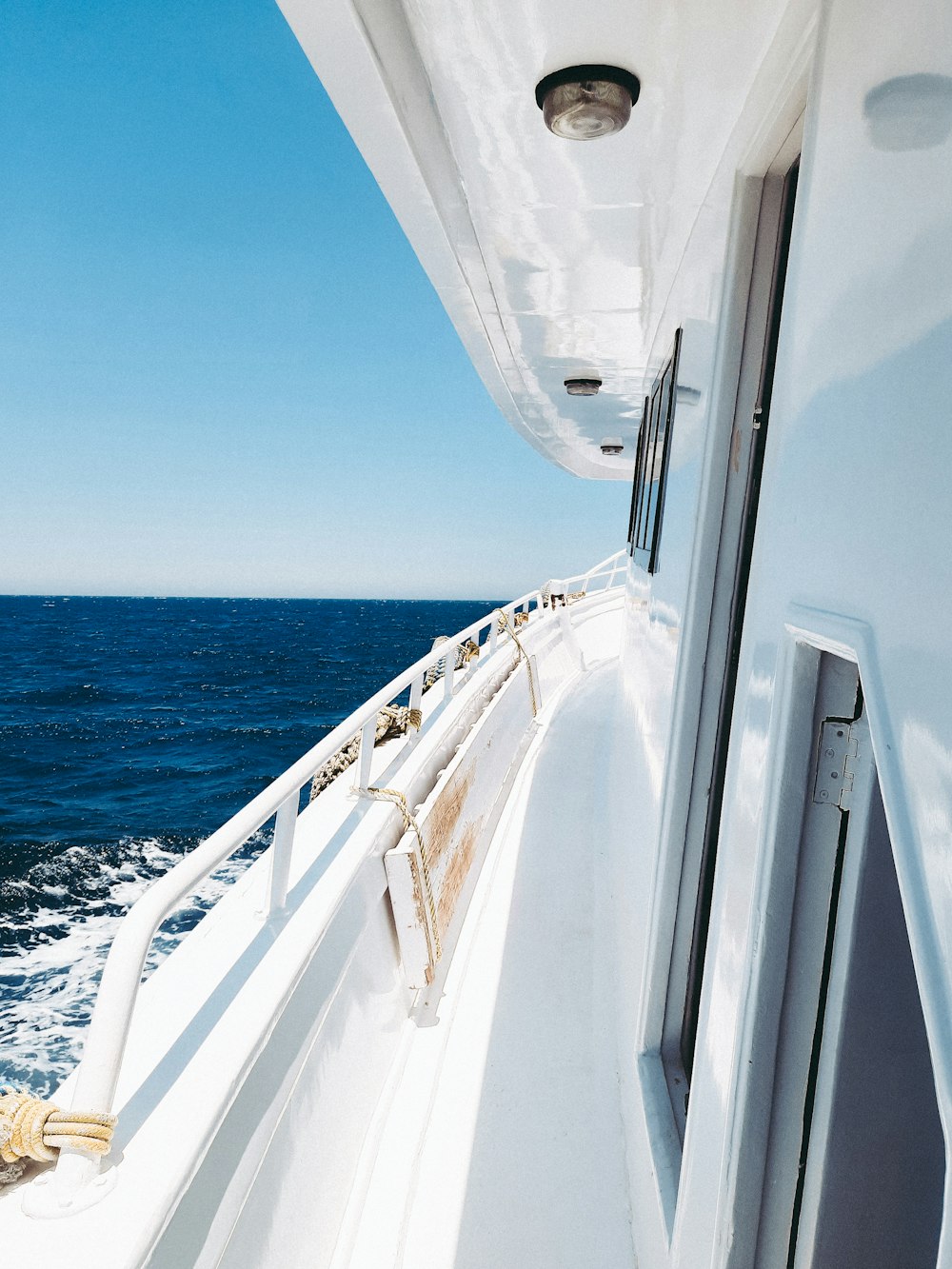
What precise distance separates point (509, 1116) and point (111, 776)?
61.0ft

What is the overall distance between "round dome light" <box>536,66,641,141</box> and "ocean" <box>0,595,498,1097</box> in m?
5.30

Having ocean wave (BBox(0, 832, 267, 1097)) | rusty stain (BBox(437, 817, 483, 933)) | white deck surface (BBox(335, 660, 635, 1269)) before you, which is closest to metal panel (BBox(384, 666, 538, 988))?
rusty stain (BBox(437, 817, 483, 933))

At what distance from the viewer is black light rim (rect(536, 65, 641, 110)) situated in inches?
60.4

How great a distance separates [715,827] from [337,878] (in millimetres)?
881

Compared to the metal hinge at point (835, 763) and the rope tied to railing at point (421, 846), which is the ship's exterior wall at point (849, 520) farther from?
the rope tied to railing at point (421, 846)

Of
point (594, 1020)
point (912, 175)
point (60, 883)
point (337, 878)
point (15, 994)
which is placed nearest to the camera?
point (912, 175)

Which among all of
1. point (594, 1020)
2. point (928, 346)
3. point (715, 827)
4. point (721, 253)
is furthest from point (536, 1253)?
point (721, 253)

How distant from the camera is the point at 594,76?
1.55 metres

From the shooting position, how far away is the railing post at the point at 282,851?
1.46 m

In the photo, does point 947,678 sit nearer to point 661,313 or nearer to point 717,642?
point 717,642

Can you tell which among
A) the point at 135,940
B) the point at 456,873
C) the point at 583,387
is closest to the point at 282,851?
the point at 135,940

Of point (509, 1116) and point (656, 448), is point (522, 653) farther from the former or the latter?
point (509, 1116)

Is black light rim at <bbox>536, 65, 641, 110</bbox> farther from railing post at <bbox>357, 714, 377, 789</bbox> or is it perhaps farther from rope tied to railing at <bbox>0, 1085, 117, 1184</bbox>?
rope tied to railing at <bbox>0, 1085, 117, 1184</bbox>

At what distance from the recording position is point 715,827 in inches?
65.4
